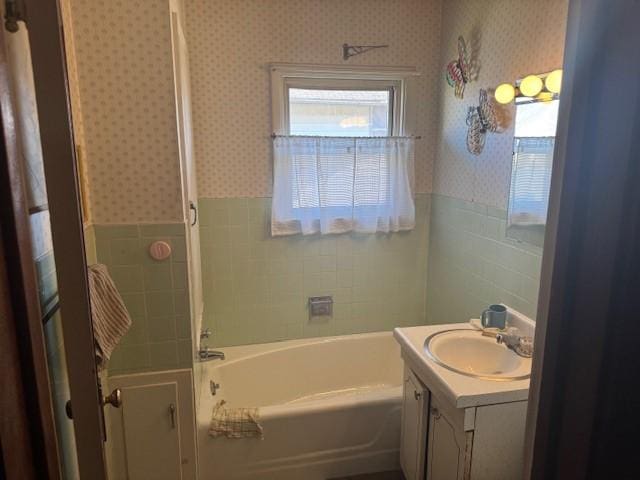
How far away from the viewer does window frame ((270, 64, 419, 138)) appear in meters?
2.64

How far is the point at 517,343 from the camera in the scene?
1817 millimetres

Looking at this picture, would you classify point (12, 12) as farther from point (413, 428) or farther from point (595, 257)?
point (413, 428)

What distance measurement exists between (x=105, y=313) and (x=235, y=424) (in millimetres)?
1103

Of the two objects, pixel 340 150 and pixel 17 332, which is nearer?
pixel 17 332

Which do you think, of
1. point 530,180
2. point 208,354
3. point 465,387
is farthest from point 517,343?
point 208,354

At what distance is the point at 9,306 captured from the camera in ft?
1.95

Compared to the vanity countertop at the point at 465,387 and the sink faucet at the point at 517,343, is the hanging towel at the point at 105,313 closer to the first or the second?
the vanity countertop at the point at 465,387

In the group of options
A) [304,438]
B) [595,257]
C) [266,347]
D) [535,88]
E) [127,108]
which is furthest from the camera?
[266,347]

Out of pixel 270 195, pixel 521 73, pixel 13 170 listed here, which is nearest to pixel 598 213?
pixel 13 170

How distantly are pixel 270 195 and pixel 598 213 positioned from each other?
7.84 ft

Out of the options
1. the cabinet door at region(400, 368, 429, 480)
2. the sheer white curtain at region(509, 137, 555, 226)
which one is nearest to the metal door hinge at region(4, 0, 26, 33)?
the cabinet door at region(400, 368, 429, 480)

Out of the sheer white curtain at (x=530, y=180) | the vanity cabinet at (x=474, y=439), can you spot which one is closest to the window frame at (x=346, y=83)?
the sheer white curtain at (x=530, y=180)

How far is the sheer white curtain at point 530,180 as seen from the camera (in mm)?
1888

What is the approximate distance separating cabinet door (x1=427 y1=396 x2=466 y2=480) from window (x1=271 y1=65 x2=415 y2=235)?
1.40 m
